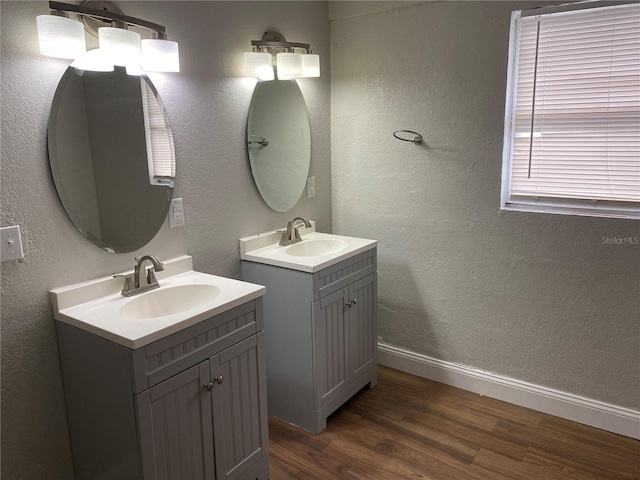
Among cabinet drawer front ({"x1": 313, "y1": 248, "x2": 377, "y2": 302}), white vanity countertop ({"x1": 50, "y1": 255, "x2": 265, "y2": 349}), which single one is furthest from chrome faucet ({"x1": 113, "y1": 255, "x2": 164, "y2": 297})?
cabinet drawer front ({"x1": 313, "y1": 248, "x2": 377, "y2": 302})

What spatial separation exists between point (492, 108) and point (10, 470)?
2536mm

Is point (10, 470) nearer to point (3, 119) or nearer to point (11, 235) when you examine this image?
point (11, 235)

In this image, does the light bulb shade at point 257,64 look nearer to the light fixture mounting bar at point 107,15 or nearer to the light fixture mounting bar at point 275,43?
the light fixture mounting bar at point 275,43

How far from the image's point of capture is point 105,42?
1746mm

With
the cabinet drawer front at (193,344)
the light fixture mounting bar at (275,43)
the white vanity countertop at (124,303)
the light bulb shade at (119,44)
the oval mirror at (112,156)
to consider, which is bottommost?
the cabinet drawer front at (193,344)

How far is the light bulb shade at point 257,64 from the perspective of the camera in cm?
242

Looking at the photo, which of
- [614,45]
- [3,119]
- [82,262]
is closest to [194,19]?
[3,119]

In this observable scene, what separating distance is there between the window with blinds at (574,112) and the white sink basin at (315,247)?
886mm

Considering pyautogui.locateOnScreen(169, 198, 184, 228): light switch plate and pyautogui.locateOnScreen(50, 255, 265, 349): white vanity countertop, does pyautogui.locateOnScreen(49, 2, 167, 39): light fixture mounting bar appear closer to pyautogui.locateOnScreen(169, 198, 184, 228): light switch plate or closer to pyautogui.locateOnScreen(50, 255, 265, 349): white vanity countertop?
pyautogui.locateOnScreen(169, 198, 184, 228): light switch plate

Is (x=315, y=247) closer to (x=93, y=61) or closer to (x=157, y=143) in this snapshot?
(x=157, y=143)

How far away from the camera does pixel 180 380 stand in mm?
1696

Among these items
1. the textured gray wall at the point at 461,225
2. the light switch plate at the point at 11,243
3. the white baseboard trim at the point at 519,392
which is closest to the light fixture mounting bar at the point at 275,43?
the textured gray wall at the point at 461,225

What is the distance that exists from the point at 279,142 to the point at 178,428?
156 centimetres

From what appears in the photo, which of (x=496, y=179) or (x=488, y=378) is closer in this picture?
(x=496, y=179)
